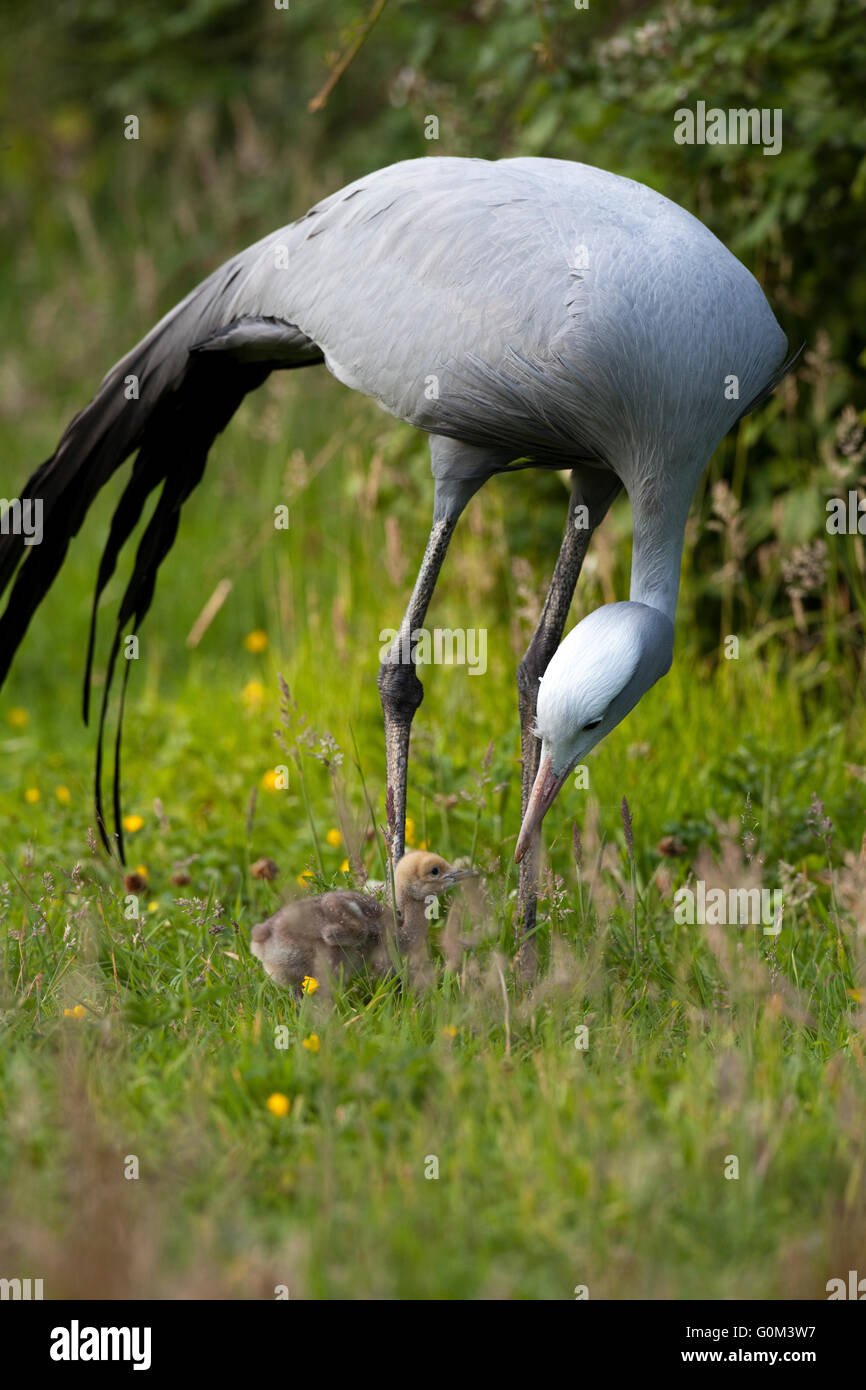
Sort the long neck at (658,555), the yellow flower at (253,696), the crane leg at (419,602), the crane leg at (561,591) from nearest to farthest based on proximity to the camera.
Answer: the long neck at (658,555) → the crane leg at (419,602) → the crane leg at (561,591) → the yellow flower at (253,696)

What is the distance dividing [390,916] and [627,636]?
0.84 m

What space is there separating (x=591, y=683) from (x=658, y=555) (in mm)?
501

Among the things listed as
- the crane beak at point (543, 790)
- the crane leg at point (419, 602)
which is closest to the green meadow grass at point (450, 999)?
the crane leg at point (419, 602)

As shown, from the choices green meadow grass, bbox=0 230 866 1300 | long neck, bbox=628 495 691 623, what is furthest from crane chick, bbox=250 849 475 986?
long neck, bbox=628 495 691 623

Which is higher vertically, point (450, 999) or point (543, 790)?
point (543, 790)

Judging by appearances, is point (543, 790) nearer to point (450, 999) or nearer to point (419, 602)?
point (450, 999)

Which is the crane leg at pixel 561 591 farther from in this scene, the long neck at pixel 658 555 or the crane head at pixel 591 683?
the crane head at pixel 591 683

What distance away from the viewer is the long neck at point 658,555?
349 centimetres

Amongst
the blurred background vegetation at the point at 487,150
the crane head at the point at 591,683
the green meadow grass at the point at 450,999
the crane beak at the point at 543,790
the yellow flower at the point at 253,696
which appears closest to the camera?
the green meadow grass at the point at 450,999

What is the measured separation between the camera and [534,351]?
335 cm

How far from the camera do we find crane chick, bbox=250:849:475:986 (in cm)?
333

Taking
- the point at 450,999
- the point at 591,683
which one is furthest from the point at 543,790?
the point at 450,999

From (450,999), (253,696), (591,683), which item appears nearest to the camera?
(591,683)

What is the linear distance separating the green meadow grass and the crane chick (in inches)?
3.1
